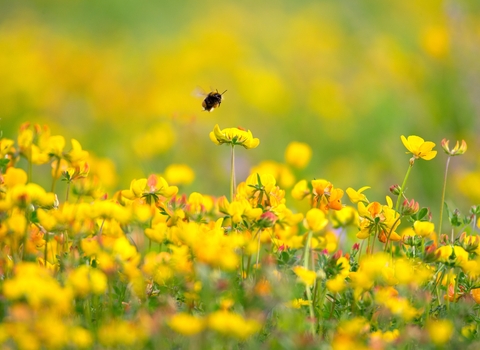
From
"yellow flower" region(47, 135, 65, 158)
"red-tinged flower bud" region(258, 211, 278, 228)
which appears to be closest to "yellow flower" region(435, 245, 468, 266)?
"red-tinged flower bud" region(258, 211, 278, 228)

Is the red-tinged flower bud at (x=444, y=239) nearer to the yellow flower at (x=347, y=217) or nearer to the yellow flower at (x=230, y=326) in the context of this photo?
the yellow flower at (x=347, y=217)

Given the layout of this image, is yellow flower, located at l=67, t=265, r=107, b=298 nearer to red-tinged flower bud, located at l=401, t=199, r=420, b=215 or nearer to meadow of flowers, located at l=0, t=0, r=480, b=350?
meadow of flowers, located at l=0, t=0, r=480, b=350

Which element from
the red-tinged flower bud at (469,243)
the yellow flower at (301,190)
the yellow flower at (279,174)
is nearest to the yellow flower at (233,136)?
the yellow flower at (301,190)

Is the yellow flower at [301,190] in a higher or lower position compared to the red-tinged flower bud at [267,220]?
higher

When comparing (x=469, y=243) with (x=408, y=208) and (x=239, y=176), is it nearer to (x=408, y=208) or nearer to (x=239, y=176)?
(x=408, y=208)

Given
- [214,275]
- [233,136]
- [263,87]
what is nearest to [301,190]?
[233,136]
